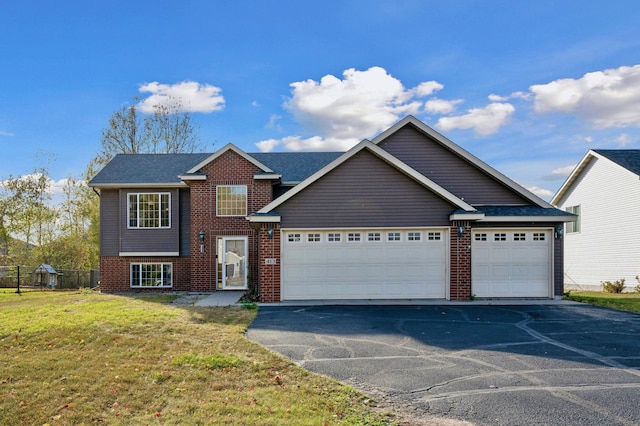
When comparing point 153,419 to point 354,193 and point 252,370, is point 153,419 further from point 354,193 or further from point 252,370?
point 354,193

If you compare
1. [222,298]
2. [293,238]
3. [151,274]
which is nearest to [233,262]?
[222,298]

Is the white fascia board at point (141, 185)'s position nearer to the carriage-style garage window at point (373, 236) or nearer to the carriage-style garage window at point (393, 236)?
the carriage-style garage window at point (373, 236)

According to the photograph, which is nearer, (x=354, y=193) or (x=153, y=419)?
(x=153, y=419)

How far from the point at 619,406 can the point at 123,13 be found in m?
16.1

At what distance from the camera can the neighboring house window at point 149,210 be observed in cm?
1830

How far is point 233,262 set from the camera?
1772cm

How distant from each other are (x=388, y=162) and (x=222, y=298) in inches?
293

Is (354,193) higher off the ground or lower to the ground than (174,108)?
lower

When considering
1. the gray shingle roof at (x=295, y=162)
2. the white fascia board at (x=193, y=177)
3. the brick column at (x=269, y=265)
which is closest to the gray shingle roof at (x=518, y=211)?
the brick column at (x=269, y=265)

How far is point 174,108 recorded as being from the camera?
3278 centimetres

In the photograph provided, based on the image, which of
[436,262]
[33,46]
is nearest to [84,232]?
[33,46]

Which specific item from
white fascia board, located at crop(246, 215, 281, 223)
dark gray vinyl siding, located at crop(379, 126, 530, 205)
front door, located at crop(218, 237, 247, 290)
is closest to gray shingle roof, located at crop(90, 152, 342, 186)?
front door, located at crop(218, 237, 247, 290)

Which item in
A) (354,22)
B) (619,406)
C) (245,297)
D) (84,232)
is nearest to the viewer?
(619,406)

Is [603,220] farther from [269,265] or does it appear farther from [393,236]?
[269,265]
